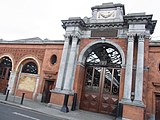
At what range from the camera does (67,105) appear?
1125 centimetres

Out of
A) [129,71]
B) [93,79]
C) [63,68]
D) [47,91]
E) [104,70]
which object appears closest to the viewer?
[129,71]

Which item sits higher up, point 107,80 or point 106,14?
point 106,14

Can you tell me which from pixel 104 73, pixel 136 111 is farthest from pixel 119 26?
pixel 136 111

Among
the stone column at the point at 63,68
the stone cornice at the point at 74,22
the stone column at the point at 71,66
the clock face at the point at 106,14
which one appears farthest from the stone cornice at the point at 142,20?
the stone column at the point at 63,68

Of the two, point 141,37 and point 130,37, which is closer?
point 141,37

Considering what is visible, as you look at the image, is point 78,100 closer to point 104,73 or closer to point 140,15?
point 104,73

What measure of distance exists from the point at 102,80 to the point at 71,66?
2.59 meters

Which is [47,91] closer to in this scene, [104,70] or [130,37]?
[104,70]

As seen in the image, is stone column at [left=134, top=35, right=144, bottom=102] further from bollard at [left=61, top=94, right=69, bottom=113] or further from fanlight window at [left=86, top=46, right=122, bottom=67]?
bollard at [left=61, top=94, right=69, bottom=113]

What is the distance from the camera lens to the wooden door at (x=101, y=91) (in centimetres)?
1170

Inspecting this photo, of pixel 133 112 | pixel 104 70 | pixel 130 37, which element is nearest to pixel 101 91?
pixel 104 70

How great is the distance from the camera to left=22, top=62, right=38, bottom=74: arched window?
15.2 metres

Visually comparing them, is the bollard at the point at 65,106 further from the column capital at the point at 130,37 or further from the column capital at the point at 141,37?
the column capital at the point at 141,37

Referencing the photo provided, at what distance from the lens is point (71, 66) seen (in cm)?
1206
